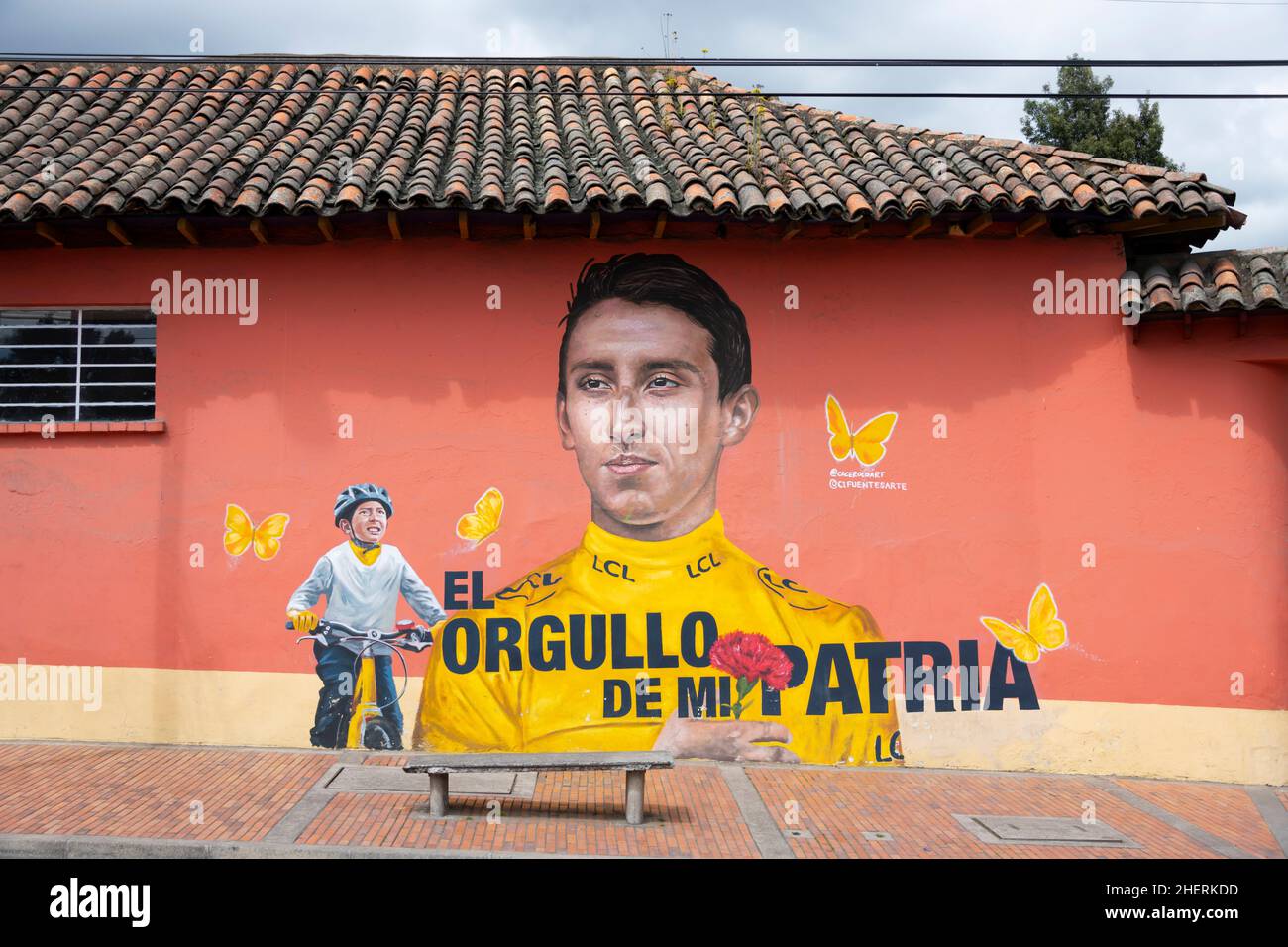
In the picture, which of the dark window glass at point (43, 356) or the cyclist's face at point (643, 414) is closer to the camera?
the cyclist's face at point (643, 414)

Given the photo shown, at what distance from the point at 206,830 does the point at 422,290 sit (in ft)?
15.2

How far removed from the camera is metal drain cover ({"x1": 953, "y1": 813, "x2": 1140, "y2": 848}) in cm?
725

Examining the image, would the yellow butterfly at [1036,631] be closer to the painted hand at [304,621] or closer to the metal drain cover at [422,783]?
the metal drain cover at [422,783]

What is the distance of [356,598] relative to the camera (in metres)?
9.12

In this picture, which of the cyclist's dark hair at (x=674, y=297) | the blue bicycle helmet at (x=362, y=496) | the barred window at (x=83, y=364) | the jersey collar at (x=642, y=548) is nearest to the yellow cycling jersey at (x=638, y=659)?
the jersey collar at (x=642, y=548)

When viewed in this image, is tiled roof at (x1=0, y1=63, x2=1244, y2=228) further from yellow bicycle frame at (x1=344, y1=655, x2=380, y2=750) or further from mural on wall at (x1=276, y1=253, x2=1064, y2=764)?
yellow bicycle frame at (x1=344, y1=655, x2=380, y2=750)

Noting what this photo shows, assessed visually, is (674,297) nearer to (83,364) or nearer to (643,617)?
(643,617)

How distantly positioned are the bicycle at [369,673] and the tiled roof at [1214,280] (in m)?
6.78

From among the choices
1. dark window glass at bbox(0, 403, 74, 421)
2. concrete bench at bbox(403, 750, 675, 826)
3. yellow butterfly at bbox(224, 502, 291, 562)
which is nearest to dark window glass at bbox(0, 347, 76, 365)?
dark window glass at bbox(0, 403, 74, 421)

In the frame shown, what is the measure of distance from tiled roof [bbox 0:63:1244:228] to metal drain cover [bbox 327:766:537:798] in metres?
4.40

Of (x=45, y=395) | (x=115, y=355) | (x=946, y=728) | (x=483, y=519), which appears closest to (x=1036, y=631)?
(x=946, y=728)

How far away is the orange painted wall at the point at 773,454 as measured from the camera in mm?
9070

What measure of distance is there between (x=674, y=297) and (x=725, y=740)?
381 centimetres

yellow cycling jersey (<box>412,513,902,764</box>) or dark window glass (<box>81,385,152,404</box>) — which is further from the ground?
dark window glass (<box>81,385,152,404</box>)
